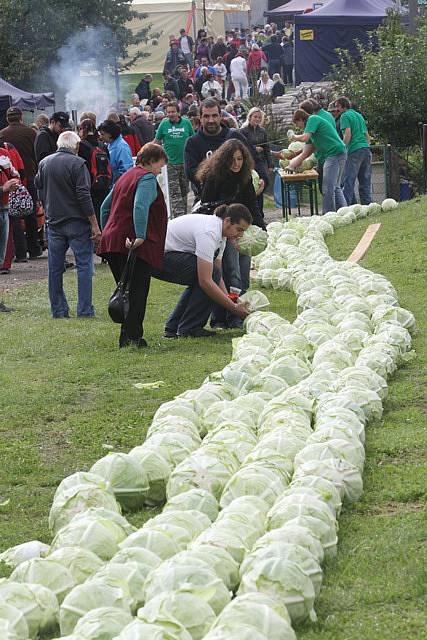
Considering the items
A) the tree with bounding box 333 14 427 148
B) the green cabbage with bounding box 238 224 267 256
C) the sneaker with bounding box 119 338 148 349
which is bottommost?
the sneaker with bounding box 119 338 148 349

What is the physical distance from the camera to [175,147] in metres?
19.5

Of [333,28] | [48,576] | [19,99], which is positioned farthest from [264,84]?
[48,576]

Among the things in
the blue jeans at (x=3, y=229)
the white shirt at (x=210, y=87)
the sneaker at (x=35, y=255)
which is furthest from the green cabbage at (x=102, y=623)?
the white shirt at (x=210, y=87)

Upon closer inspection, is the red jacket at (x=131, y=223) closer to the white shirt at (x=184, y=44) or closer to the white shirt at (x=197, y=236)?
the white shirt at (x=197, y=236)

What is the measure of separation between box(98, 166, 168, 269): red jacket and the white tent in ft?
114

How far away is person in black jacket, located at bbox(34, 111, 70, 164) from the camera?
1573cm

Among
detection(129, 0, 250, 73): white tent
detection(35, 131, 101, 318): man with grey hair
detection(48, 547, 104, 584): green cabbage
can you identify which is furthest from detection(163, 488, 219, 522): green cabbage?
detection(129, 0, 250, 73): white tent

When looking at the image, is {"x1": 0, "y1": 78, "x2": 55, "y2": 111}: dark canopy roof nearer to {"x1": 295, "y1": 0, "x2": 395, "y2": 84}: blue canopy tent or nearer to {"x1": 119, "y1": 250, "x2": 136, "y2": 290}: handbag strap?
{"x1": 295, "y1": 0, "x2": 395, "y2": 84}: blue canopy tent

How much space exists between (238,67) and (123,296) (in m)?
28.7

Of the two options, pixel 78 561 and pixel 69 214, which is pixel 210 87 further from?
pixel 78 561

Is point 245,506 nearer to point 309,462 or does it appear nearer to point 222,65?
point 309,462

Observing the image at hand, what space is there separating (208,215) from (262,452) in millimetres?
4521

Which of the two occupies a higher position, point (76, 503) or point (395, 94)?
point (395, 94)

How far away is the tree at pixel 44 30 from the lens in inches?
1367
